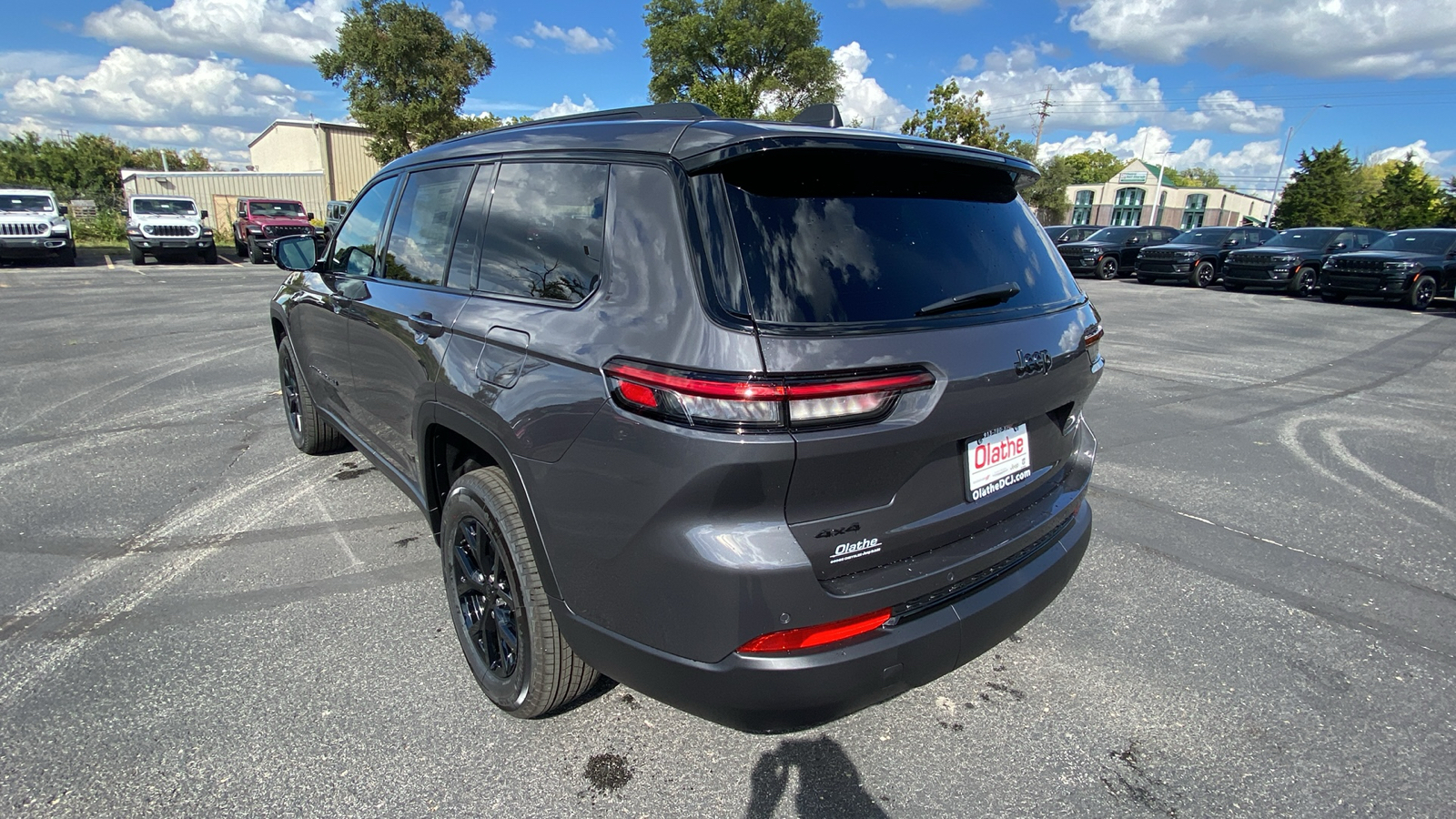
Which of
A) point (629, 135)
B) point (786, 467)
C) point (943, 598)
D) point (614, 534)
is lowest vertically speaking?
point (943, 598)

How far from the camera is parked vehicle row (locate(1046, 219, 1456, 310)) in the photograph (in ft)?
51.8

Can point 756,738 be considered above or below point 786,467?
below

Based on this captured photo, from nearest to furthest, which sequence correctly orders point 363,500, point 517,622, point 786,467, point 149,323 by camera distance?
point 786,467
point 517,622
point 363,500
point 149,323

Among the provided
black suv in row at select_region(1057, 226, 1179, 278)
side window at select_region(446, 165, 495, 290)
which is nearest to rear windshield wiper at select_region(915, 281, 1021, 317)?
side window at select_region(446, 165, 495, 290)

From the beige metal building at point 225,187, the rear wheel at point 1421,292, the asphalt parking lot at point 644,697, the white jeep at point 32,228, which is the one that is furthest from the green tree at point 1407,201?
the beige metal building at point 225,187

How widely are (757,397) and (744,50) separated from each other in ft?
167

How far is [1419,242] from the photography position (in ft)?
54.6

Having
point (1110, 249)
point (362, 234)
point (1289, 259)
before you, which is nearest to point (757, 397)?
point (362, 234)

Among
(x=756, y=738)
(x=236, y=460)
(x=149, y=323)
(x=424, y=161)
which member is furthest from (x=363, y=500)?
(x=149, y=323)

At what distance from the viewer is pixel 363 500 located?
4.27 metres

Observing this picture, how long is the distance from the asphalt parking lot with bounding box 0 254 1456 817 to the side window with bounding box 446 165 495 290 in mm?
1382

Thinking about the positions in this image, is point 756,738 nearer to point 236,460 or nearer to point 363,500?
point 363,500

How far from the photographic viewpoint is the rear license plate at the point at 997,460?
2074mm

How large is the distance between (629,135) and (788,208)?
535 millimetres
